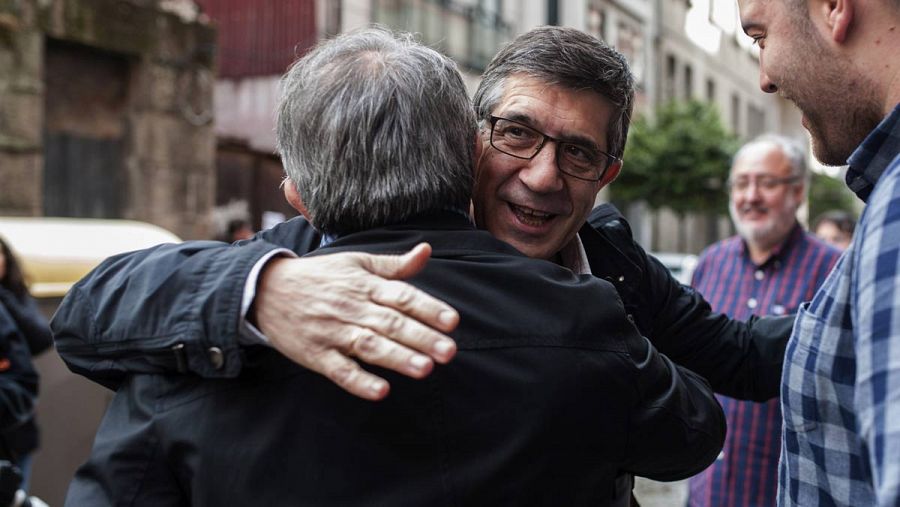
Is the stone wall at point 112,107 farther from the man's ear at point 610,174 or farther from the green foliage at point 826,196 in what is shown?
the green foliage at point 826,196

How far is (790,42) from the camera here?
1.26 m

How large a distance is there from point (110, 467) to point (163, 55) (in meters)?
8.50

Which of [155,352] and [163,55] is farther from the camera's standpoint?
[163,55]

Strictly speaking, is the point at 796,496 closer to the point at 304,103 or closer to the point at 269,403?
the point at 269,403

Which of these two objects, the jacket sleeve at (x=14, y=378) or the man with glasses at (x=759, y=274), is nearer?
the man with glasses at (x=759, y=274)

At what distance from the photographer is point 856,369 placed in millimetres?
1152

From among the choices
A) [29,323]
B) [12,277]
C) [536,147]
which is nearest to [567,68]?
[536,147]

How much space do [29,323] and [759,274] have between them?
11.1 ft

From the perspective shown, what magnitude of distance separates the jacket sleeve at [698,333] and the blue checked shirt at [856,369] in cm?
58

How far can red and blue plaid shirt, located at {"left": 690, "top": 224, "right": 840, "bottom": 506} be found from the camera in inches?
127

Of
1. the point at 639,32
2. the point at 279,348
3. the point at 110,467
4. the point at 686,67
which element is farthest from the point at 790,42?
the point at 686,67

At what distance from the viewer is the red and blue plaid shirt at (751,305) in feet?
10.6

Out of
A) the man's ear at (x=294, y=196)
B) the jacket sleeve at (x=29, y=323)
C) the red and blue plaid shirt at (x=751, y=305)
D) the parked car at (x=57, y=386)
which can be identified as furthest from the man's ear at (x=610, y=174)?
the jacket sleeve at (x=29, y=323)

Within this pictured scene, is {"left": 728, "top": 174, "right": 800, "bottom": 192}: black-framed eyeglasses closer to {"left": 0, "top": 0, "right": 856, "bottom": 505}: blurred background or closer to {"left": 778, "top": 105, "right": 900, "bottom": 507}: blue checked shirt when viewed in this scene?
{"left": 0, "top": 0, "right": 856, "bottom": 505}: blurred background
